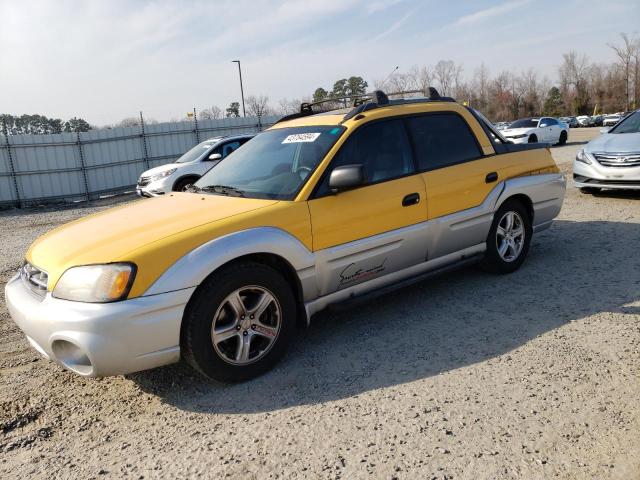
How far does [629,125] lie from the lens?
29.8 feet

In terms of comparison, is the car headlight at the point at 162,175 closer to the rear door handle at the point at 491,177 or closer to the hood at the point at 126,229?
the hood at the point at 126,229

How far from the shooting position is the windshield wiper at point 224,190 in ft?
12.9

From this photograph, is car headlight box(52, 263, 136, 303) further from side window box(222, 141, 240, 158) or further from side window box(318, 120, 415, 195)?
side window box(222, 141, 240, 158)

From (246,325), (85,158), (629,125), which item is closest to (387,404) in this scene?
(246,325)

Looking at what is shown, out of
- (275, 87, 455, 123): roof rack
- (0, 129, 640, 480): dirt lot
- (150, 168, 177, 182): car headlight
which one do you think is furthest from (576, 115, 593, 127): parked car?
(0, 129, 640, 480): dirt lot

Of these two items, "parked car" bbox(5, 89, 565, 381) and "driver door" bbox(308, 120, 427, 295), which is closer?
"parked car" bbox(5, 89, 565, 381)

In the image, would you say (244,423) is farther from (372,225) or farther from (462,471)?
(372,225)

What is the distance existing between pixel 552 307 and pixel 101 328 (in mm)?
3433

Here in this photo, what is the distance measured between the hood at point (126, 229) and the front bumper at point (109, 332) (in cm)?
25

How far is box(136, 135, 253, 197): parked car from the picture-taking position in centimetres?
1225

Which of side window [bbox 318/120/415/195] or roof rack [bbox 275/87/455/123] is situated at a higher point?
roof rack [bbox 275/87/455/123]

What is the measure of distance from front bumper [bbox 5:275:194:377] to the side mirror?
126cm

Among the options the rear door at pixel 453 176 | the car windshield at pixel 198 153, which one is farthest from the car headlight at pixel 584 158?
the car windshield at pixel 198 153

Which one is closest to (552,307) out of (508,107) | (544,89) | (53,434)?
(53,434)
